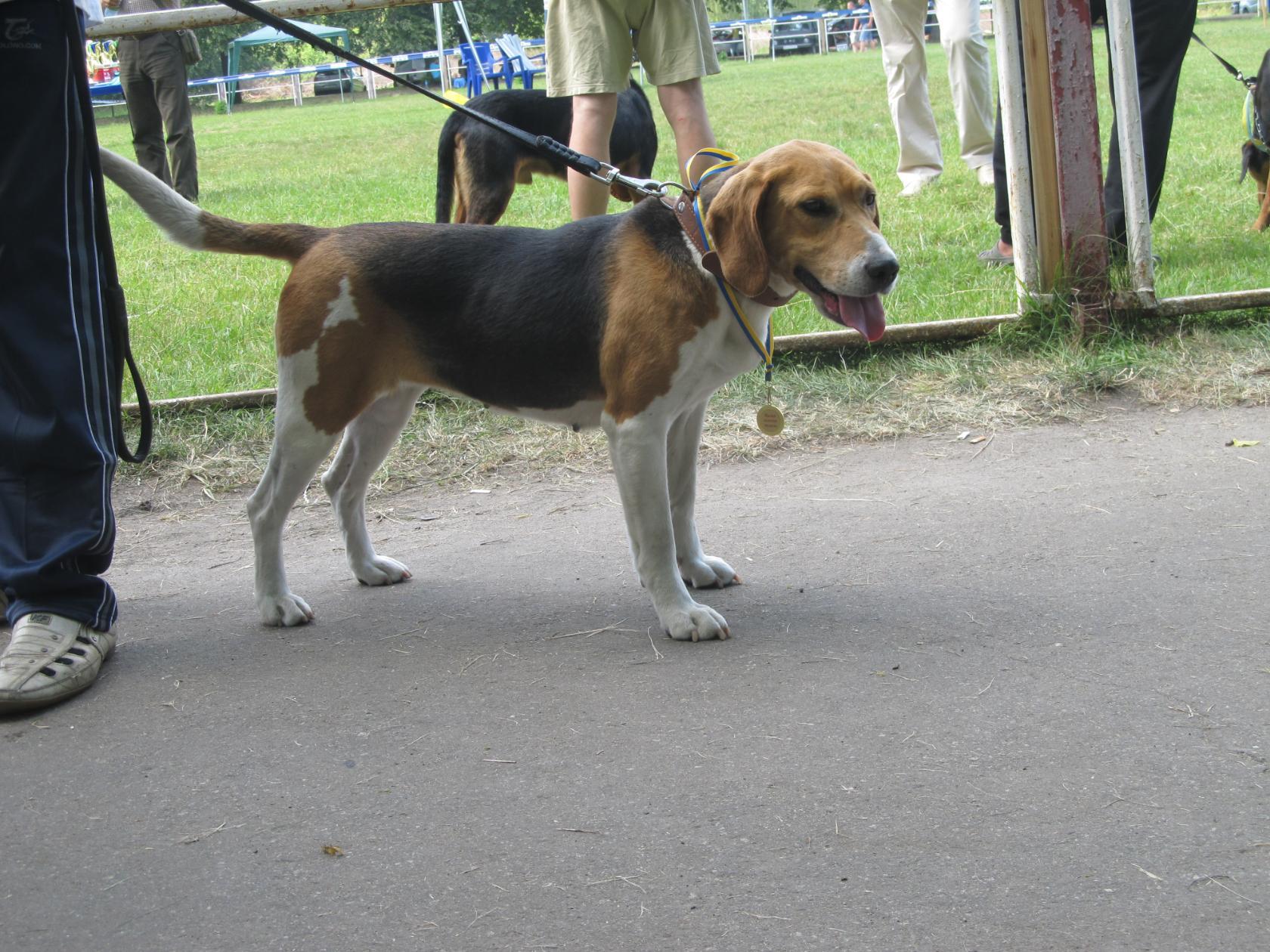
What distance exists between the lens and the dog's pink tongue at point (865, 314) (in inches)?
119

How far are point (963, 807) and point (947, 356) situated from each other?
336 cm

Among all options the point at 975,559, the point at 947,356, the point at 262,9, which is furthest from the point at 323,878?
the point at 947,356

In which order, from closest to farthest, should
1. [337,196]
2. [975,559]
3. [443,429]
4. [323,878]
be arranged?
[323,878] → [975,559] → [443,429] → [337,196]

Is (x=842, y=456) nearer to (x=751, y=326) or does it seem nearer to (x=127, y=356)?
(x=751, y=326)

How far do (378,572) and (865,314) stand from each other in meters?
1.65

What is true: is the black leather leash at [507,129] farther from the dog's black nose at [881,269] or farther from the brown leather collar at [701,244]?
the dog's black nose at [881,269]

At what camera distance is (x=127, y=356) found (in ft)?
11.1

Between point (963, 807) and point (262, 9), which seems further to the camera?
point (262, 9)

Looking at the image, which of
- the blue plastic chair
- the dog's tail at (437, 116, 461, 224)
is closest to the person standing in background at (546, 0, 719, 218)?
the dog's tail at (437, 116, 461, 224)

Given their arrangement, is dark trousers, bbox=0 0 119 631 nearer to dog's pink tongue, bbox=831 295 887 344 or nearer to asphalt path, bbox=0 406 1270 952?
asphalt path, bbox=0 406 1270 952

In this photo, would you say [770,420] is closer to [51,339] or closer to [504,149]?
[51,339]

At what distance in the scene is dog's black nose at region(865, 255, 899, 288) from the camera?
289 centimetres

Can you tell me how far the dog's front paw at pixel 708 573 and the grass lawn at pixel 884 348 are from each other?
1250mm

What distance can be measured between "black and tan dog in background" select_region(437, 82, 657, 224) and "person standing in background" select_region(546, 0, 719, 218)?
3.84ft
